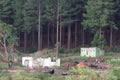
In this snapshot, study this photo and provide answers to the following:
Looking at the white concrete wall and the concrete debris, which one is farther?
the white concrete wall

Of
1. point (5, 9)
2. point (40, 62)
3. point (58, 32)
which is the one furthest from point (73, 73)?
point (58, 32)

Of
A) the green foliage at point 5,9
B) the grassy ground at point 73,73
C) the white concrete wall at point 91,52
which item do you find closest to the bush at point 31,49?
the green foliage at point 5,9

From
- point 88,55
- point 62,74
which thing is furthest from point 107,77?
point 88,55

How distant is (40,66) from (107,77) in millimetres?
23090

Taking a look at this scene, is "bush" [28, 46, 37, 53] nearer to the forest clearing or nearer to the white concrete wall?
the forest clearing

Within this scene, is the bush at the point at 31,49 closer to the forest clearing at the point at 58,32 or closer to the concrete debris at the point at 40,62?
the forest clearing at the point at 58,32

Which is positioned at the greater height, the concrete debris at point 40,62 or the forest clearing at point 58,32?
the forest clearing at point 58,32

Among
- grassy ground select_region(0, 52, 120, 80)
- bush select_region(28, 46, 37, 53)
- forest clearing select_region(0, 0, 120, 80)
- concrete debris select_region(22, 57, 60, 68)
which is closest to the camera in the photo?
grassy ground select_region(0, 52, 120, 80)

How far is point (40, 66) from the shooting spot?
33594mm

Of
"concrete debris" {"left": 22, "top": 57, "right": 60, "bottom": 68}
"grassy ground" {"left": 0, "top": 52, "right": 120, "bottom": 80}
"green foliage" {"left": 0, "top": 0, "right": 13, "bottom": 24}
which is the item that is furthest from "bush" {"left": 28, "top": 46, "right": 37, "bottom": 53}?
"concrete debris" {"left": 22, "top": 57, "right": 60, "bottom": 68}

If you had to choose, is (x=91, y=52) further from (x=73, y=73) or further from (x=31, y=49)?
(x=73, y=73)

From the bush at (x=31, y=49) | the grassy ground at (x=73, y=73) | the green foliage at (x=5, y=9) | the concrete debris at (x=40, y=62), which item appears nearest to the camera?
the grassy ground at (x=73, y=73)

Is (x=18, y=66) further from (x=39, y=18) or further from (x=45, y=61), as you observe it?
(x=39, y=18)

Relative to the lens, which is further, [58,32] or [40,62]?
[58,32]
